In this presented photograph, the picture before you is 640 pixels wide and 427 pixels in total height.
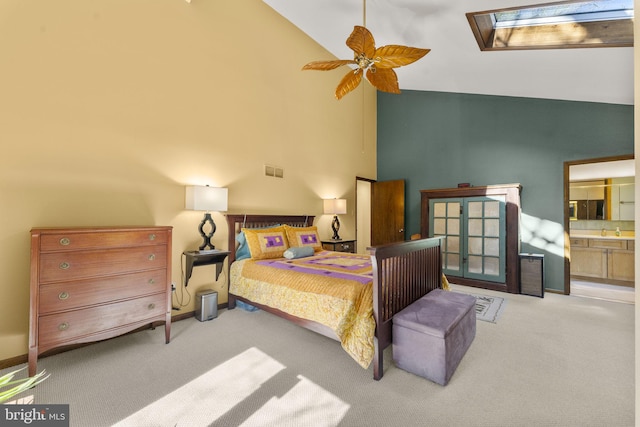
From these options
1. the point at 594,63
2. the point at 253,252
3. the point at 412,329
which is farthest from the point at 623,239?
the point at 253,252

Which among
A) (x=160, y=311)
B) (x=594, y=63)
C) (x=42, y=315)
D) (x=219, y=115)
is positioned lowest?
(x=160, y=311)

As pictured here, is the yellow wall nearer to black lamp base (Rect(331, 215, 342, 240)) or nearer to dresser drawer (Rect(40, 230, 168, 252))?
dresser drawer (Rect(40, 230, 168, 252))

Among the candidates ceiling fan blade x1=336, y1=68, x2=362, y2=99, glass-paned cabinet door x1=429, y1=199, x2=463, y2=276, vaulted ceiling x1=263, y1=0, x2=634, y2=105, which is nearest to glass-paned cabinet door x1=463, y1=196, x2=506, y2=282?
glass-paned cabinet door x1=429, y1=199, x2=463, y2=276

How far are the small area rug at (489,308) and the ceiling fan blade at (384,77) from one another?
280 cm

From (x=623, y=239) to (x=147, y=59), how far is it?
287 inches

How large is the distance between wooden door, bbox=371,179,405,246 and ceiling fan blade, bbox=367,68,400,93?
3.11m

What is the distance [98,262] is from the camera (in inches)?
90.7

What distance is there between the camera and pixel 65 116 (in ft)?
8.32

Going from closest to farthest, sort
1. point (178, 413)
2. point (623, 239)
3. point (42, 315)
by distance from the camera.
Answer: point (178, 413) → point (42, 315) → point (623, 239)

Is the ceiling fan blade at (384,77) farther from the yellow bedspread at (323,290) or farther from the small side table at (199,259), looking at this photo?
the small side table at (199,259)

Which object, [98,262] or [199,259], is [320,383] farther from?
[98,262]

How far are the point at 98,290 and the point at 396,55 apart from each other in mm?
3173

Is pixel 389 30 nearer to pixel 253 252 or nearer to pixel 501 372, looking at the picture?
pixel 253 252

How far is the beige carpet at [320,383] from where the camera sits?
174 cm
